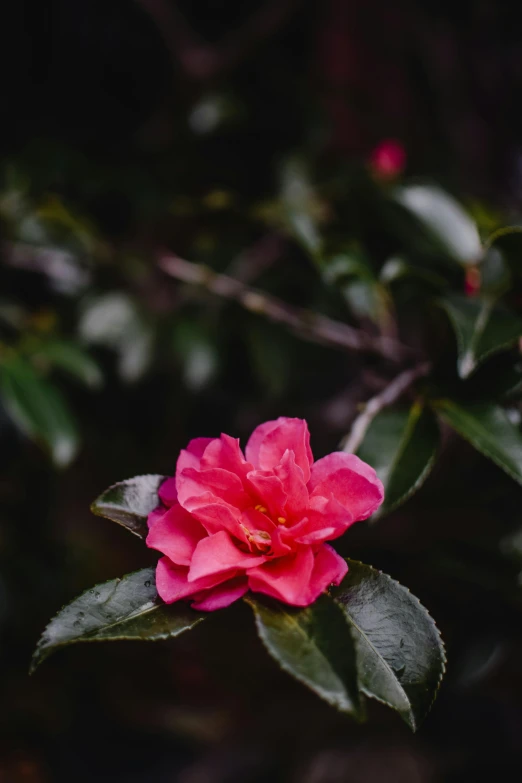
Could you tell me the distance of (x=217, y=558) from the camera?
Result: 42cm

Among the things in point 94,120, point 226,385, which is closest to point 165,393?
point 226,385

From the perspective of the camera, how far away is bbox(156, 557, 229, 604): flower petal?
41cm

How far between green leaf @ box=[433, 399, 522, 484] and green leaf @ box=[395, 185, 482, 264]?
0.33 metres

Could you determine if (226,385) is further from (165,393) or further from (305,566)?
(305,566)

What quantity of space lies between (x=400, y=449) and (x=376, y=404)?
2.1 inches

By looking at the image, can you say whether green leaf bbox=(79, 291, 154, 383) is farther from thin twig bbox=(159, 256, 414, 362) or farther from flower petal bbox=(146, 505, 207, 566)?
flower petal bbox=(146, 505, 207, 566)

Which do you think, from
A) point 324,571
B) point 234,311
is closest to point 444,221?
point 234,311

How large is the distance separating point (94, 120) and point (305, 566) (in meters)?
1.71

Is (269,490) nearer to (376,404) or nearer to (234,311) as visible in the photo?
(376,404)

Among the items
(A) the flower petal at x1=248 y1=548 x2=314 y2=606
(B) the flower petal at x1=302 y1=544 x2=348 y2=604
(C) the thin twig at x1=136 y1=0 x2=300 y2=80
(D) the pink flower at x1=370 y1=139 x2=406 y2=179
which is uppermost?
(C) the thin twig at x1=136 y1=0 x2=300 y2=80

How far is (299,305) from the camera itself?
1.44 metres

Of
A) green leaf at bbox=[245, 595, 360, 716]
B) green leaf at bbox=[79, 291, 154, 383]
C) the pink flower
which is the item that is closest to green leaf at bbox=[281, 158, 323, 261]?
the pink flower

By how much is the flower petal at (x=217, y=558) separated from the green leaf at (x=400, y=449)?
0.18 meters

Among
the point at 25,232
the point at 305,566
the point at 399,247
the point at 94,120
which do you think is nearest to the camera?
the point at 305,566
